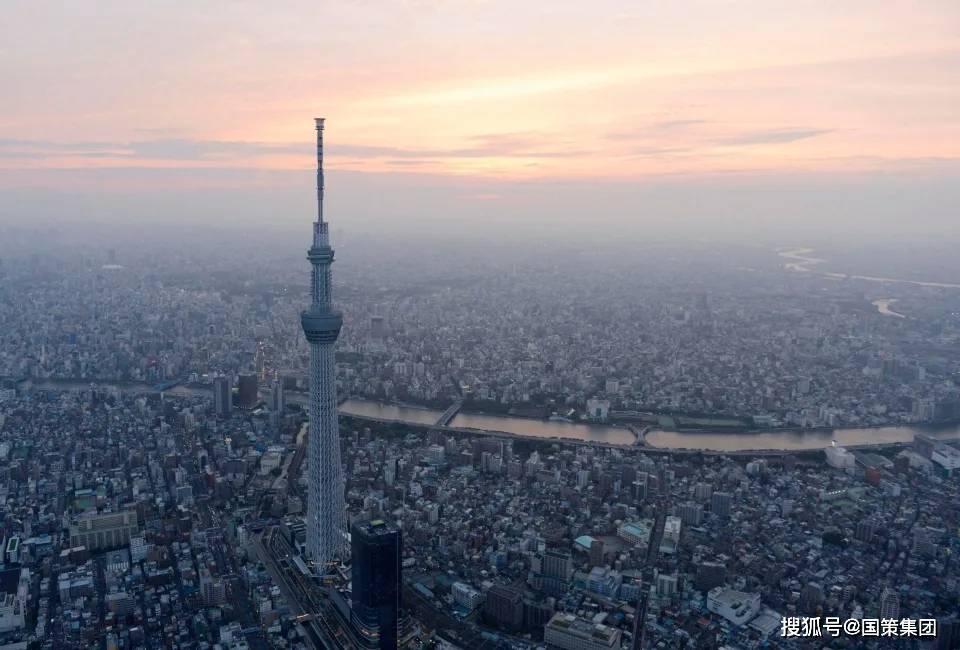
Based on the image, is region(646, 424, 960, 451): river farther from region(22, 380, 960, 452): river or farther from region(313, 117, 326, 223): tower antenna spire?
region(313, 117, 326, 223): tower antenna spire

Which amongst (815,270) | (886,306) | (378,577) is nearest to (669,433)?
(378,577)

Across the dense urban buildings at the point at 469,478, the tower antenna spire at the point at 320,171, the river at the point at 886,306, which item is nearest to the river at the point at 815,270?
the river at the point at 886,306

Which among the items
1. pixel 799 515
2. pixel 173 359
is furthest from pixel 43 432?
pixel 799 515

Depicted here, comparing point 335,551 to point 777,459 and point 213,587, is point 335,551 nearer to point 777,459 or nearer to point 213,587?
point 213,587

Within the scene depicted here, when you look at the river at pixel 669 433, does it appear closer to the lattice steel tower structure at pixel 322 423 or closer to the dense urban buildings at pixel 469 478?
the dense urban buildings at pixel 469 478

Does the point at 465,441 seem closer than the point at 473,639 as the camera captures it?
No

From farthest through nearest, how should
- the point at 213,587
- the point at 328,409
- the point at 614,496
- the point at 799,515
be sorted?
the point at 614,496
the point at 799,515
the point at 328,409
the point at 213,587

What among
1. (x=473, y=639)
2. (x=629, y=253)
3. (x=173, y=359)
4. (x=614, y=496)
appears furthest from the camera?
(x=629, y=253)
